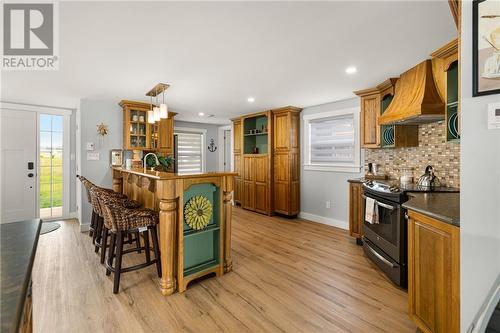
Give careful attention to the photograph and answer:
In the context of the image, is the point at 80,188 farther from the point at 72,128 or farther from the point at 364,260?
the point at 364,260

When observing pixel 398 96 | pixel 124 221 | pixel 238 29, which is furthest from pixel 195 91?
pixel 398 96

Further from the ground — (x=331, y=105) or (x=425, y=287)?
(x=331, y=105)

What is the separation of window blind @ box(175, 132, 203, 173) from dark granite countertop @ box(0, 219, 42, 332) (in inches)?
220

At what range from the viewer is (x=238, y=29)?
1.99 meters

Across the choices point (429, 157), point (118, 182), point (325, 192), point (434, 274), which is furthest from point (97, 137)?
point (429, 157)

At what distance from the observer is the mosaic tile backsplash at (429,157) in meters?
2.76

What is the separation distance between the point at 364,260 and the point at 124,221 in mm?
2877

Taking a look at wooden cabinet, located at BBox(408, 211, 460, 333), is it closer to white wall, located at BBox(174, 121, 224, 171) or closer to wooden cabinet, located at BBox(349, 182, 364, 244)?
wooden cabinet, located at BBox(349, 182, 364, 244)

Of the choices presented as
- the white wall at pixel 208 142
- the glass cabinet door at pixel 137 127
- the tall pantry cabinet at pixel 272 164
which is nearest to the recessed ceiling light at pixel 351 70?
the tall pantry cabinet at pixel 272 164

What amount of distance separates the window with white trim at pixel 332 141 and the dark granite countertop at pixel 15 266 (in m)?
4.26

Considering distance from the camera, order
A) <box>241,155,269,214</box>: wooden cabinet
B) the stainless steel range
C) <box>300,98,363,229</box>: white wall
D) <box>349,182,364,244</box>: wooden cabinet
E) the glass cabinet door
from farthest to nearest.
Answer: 1. <box>241,155,269,214</box>: wooden cabinet
2. the glass cabinet door
3. <box>300,98,363,229</box>: white wall
4. <box>349,182,364,244</box>: wooden cabinet
5. the stainless steel range

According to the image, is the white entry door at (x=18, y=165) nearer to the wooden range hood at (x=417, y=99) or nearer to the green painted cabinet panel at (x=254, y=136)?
the green painted cabinet panel at (x=254, y=136)

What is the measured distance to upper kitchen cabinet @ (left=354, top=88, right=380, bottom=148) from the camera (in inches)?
140

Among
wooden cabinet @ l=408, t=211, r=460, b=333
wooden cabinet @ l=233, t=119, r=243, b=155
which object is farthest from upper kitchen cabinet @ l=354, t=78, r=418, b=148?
wooden cabinet @ l=233, t=119, r=243, b=155
